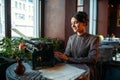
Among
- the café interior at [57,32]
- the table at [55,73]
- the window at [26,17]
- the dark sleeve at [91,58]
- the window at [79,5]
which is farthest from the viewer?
the window at [79,5]

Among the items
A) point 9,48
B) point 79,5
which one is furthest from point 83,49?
point 79,5

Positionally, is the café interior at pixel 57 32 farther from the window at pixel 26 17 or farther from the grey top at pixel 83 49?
the grey top at pixel 83 49

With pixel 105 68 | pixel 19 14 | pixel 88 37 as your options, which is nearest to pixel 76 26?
pixel 88 37

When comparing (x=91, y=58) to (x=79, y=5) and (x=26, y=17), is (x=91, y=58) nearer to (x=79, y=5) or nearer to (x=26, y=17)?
(x=26, y=17)

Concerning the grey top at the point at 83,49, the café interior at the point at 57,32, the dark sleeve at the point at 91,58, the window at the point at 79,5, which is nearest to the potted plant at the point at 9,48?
the café interior at the point at 57,32

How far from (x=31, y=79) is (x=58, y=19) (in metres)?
2.74

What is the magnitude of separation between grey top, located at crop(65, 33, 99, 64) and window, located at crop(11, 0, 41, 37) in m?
1.62

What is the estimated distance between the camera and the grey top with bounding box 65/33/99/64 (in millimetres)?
1956

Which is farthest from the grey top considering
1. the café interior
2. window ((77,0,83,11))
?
window ((77,0,83,11))

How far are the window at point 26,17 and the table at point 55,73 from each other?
181 cm

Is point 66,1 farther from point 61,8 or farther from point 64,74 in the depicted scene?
point 64,74

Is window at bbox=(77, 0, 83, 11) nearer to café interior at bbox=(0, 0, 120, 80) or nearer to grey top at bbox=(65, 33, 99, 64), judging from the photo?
café interior at bbox=(0, 0, 120, 80)

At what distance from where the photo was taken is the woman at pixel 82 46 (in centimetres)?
195

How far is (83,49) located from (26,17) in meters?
2.25
